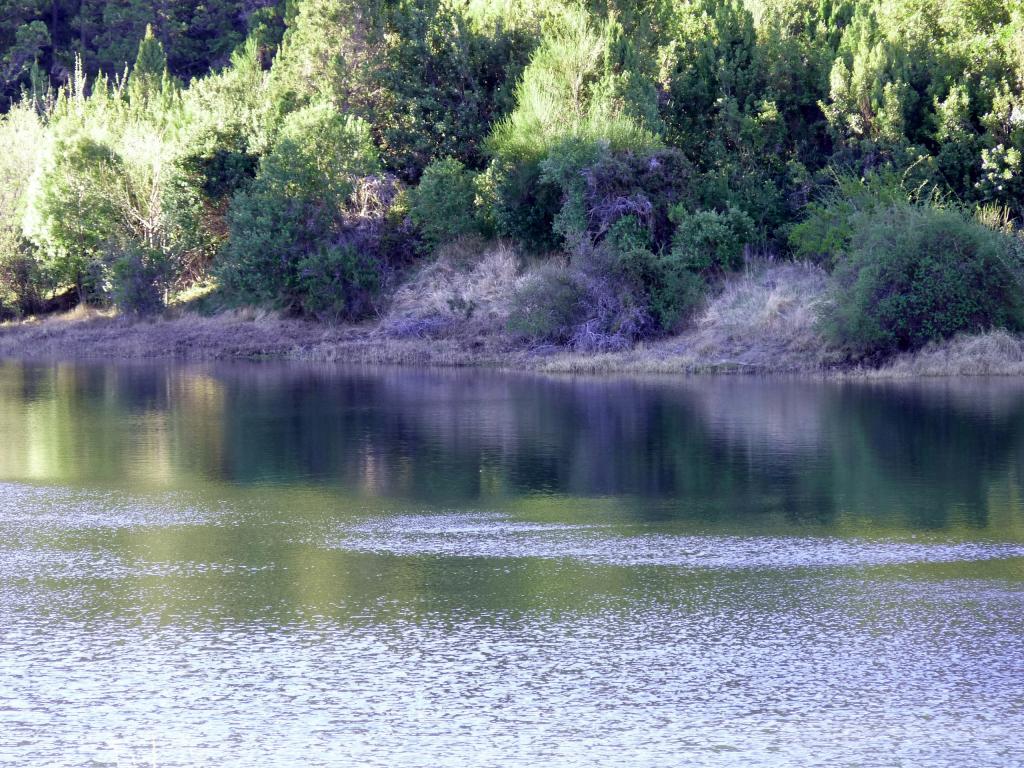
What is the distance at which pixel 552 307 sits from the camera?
3791cm

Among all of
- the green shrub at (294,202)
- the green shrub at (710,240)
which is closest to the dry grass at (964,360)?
the green shrub at (710,240)

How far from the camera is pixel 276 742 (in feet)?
24.2

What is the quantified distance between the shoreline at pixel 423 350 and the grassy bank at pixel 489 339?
0.04 meters

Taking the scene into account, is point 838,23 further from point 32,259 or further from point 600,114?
point 32,259

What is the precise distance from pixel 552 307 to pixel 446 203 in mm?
8506

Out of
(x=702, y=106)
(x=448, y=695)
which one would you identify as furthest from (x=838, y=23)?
(x=448, y=695)

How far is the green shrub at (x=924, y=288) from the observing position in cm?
3259

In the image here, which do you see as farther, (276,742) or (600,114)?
(600,114)

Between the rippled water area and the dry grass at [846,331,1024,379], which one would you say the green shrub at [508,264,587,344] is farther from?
the rippled water area

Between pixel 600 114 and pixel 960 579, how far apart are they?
1293 inches

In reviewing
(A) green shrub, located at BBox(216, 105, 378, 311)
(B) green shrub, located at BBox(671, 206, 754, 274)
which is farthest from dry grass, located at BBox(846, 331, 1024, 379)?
(A) green shrub, located at BBox(216, 105, 378, 311)

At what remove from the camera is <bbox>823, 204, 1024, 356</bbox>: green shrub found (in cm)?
3259

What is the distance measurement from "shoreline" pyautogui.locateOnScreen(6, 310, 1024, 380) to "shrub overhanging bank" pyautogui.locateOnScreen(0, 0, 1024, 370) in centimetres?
22

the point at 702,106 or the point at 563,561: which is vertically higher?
the point at 702,106
